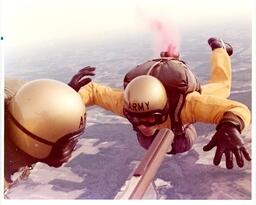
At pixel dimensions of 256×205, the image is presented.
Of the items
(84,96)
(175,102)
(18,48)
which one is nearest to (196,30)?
(175,102)

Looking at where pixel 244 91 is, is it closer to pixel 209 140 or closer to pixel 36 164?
pixel 209 140

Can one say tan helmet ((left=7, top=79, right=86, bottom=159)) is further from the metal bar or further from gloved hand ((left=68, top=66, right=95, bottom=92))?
the metal bar

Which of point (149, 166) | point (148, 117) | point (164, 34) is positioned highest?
point (164, 34)

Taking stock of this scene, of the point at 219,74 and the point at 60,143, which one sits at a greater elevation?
the point at 219,74

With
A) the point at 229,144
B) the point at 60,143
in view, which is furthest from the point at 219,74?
the point at 60,143

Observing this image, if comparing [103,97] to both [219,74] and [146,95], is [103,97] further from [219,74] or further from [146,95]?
[219,74]

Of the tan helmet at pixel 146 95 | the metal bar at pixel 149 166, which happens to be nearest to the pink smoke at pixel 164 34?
the tan helmet at pixel 146 95

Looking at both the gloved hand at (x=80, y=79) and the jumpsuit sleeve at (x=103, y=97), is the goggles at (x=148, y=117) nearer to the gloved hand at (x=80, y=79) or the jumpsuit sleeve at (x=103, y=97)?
the jumpsuit sleeve at (x=103, y=97)
